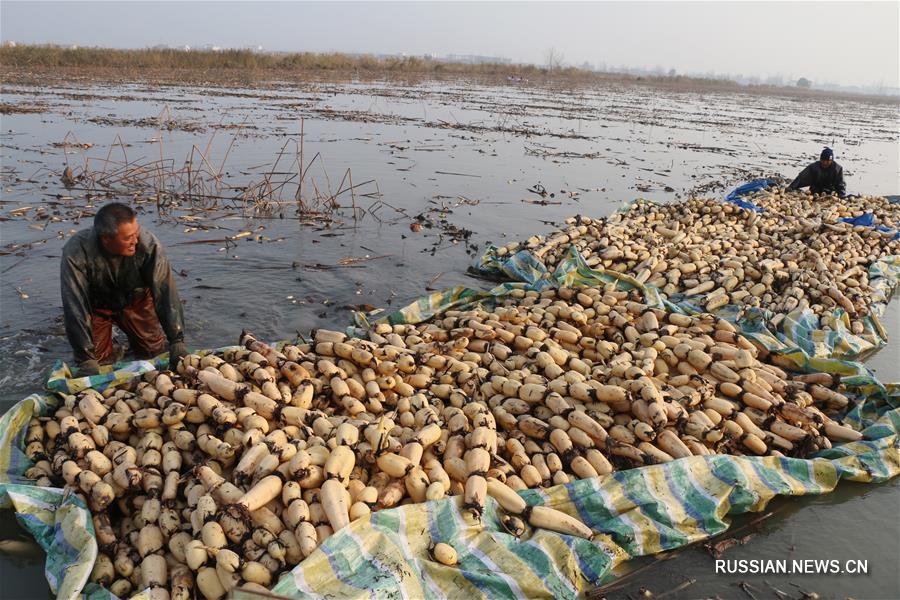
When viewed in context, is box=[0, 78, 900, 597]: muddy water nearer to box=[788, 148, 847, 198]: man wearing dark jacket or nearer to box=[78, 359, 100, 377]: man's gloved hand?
box=[78, 359, 100, 377]: man's gloved hand

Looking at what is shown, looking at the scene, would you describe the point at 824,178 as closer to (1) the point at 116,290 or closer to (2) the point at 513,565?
(2) the point at 513,565

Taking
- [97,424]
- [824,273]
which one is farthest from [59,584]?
[824,273]

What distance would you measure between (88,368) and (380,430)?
2.66 metres

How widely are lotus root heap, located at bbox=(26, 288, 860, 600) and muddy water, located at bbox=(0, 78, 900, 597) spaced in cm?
60

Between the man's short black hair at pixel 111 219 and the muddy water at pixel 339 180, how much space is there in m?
1.50

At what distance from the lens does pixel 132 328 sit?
5223 millimetres

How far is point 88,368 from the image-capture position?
178 inches

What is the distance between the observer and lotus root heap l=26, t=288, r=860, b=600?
2.87 m

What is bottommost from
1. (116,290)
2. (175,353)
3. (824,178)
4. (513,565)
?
(513,565)

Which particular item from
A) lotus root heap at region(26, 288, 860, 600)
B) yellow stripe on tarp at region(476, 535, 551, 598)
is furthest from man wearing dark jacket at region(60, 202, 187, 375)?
yellow stripe on tarp at region(476, 535, 551, 598)

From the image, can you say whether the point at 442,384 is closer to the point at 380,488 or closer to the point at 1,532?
the point at 380,488

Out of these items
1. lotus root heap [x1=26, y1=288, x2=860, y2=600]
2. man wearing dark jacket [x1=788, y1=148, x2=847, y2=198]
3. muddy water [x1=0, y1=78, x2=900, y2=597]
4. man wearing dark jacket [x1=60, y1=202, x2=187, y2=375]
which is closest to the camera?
lotus root heap [x1=26, y1=288, x2=860, y2=600]

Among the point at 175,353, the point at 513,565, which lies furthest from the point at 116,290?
the point at 513,565

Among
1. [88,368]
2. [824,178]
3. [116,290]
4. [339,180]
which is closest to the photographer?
[88,368]
